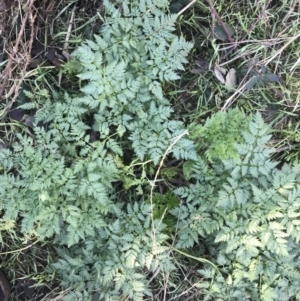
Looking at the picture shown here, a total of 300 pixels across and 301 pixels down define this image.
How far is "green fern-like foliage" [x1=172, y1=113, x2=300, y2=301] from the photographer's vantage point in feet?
7.66

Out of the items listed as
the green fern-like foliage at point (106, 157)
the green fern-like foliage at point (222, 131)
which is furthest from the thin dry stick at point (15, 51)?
the green fern-like foliage at point (222, 131)

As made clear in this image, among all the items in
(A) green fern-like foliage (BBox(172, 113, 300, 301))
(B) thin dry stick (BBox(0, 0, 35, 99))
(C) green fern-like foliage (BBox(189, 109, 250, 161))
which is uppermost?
(B) thin dry stick (BBox(0, 0, 35, 99))

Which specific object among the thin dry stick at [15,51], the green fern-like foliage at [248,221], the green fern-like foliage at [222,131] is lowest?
the green fern-like foliage at [248,221]

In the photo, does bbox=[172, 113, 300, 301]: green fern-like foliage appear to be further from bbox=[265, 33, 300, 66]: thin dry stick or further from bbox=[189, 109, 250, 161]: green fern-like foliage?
bbox=[265, 33, 300, 66]: thin dry stick

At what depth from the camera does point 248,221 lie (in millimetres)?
2365

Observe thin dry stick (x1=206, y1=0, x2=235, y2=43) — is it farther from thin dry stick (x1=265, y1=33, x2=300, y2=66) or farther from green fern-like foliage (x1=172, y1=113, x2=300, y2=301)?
green fern-like foliage (x1=172, y1=113, x2=300, y2=301)

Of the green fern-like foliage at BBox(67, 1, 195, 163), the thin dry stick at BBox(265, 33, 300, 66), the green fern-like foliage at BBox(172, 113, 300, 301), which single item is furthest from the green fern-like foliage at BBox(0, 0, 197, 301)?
the thin dry stick at BBox(265, 33, 300, 66)

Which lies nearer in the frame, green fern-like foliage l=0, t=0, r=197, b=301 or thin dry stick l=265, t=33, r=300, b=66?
green fern-like foliage l=0, t=0, r=197, b=301

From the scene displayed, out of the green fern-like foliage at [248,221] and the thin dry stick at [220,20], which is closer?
the green fern-like foliage at [248,221]

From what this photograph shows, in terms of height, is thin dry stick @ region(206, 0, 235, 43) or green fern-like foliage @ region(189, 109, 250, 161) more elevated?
thin dry stick @ region(206, 0, 235, 43)

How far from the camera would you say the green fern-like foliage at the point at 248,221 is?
7.66 feet

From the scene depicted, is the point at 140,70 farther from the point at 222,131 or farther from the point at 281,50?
the point at 281,50

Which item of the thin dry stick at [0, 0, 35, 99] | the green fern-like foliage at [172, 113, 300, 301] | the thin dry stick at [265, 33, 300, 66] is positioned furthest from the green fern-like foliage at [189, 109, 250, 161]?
the thin dry stick at [0, 0, 35, 99]

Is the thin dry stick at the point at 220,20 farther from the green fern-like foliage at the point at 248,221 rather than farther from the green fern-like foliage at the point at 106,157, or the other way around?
the green fern-like foliage at the point at 248,221
